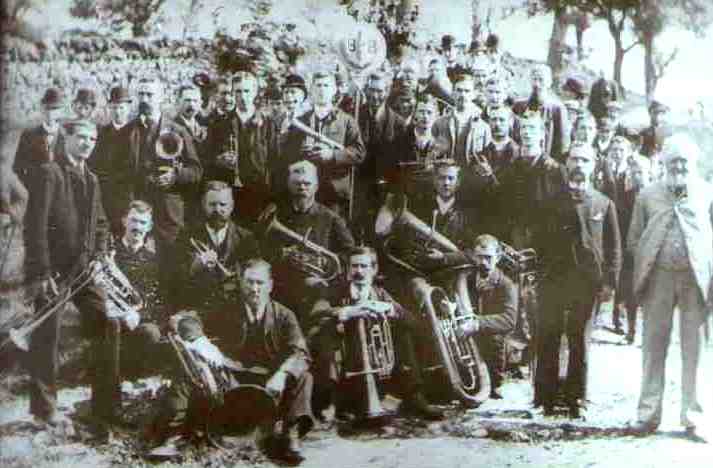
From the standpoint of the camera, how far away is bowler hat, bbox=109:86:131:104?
188 inches

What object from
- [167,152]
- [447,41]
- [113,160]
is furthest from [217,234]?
[447,41]

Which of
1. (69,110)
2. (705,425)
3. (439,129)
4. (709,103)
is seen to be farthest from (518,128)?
(69,110)

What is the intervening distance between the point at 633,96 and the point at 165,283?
2.73m

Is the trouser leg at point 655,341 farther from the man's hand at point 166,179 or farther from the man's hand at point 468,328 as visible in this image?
the man's hand at point 166,179

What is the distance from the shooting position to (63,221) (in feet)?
15.3

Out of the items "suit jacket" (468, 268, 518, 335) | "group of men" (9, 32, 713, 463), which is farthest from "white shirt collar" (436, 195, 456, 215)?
"suit jacket" (468, 268, 518, 335)

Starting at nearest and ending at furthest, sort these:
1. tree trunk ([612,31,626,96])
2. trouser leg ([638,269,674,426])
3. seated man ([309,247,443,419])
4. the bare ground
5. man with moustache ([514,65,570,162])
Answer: the bare ground
seated man ([309,247,443,419])
trouser leg ([638,269,674,426])
man with moustache ([514,65,570,162])
tree trunk ([612,31,626,96])

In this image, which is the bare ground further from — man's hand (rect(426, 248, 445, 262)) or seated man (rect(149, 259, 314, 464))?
man's hand (rect(426, 248, 445, 262))

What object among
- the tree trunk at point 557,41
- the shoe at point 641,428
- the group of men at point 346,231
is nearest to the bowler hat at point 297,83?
the group of men at point 346,231

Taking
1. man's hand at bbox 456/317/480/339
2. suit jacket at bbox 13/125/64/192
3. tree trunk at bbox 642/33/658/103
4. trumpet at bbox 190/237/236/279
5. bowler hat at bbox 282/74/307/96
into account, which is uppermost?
tree trunk at bbox 642/33/658/103

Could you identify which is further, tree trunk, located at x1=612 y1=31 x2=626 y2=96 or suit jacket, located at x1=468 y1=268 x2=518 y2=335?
tree trunk, located at x1=612 y1=31 x2=626 y2=96

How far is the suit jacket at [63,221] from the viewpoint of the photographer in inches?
183

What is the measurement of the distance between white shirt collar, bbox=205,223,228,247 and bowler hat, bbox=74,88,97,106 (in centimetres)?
89

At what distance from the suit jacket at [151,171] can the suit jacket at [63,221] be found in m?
0.16
